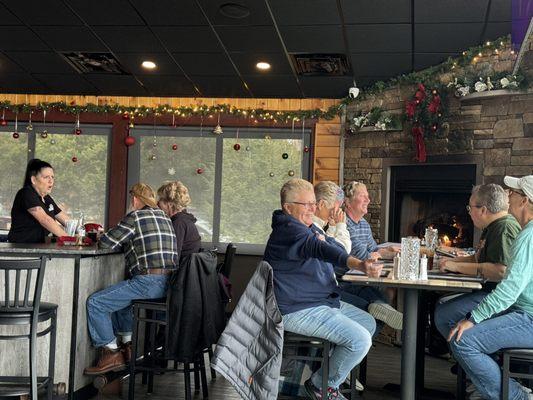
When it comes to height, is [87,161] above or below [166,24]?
below

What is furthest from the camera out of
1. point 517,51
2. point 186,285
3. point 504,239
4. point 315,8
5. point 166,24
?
point 166,24

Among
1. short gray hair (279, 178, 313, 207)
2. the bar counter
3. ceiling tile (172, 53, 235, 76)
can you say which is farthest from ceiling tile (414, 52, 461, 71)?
the bar counter

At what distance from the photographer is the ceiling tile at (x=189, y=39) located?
625 cm

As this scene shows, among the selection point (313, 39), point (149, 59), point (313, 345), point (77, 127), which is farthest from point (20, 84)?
point (313, 345)

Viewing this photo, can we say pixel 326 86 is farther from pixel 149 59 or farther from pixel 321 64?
pixel 149 59

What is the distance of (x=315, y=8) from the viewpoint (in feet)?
18.4

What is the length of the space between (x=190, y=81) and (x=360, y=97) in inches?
72.0

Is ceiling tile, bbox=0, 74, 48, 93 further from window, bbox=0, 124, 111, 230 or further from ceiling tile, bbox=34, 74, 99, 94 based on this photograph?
window, bbox=0, 124, 111, 230

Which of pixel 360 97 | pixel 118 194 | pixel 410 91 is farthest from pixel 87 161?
pixel 410 91

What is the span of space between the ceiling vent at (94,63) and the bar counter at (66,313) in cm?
320

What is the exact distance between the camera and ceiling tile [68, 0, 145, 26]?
5805mm

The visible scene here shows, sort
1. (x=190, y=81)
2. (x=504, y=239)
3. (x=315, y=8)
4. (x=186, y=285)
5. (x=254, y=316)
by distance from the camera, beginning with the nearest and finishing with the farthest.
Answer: (x=254, y=316) < (x=504, y=239) < (x=186, y=285) < (x=315, y=8) < (x=190, y=81)

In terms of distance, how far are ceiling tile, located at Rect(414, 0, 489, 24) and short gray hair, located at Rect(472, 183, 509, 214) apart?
6.57 feet

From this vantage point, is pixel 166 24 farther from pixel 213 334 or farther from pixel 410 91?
pixel 213 334
